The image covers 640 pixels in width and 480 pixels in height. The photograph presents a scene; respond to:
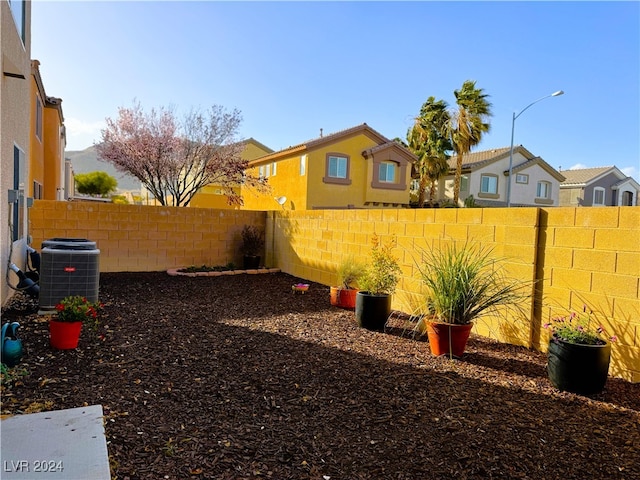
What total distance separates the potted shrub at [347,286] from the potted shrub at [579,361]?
355 cm

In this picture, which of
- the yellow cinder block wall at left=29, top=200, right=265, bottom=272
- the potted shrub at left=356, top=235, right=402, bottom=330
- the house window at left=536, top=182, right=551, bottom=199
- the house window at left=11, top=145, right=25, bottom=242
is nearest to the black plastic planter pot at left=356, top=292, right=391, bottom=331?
the potted shrub at left=356, top=235, right=402, bottom=330

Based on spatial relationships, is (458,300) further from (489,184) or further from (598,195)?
(598,195)

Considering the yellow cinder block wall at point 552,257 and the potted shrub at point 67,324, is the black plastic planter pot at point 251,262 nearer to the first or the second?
the yellow cinder block wall at point 552,257

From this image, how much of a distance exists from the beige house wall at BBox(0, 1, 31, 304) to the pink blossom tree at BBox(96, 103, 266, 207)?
10289 mm

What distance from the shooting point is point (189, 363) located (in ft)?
13.7

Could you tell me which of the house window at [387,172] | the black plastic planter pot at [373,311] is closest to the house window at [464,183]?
the house window at [387,172]

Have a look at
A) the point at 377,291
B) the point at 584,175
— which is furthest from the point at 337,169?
the point at 584,175

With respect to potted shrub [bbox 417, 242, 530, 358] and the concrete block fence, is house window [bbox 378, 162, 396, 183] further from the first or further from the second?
potted shrub [bbox 417, 242, 530, 358]

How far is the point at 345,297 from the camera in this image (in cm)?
712

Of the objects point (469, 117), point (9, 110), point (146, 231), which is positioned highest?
point (469, 117)

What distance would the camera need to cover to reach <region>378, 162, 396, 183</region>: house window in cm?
2348

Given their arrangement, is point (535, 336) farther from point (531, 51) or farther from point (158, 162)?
point (158, 162)

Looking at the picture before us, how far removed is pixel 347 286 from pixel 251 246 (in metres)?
4.92

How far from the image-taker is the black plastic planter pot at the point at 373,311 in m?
5.70
